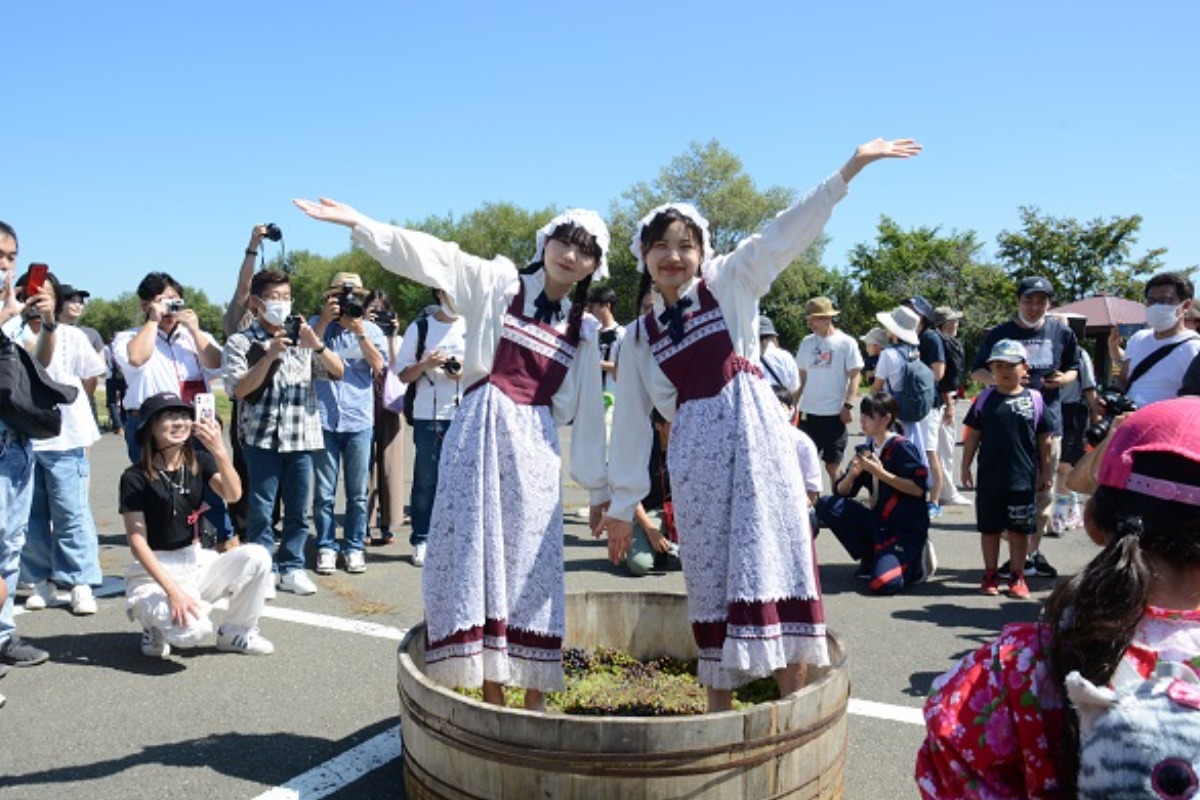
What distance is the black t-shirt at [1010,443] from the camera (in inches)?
234

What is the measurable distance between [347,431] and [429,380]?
2.19ft

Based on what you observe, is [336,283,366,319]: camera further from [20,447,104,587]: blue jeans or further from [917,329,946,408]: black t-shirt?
[917,329,946,408]: black t-shirt

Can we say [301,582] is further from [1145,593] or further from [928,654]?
[1145,593]

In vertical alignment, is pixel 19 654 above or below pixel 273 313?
below

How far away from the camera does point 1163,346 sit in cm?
577

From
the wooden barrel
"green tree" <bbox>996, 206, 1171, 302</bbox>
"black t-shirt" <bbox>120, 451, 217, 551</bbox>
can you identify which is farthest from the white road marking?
"green tree" <bbox>996, 206, 1171, 302</bbox>

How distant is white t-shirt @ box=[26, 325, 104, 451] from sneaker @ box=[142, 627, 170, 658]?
4.70ft

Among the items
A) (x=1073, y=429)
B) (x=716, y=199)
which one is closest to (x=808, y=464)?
(x=1073, y=429)

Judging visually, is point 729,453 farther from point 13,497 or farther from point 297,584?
point 13,497

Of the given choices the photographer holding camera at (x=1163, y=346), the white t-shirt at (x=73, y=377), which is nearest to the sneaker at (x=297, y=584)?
the white t-shirt at (x=73, y=377)

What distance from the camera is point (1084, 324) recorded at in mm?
17312

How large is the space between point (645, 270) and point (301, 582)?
12.1 feet

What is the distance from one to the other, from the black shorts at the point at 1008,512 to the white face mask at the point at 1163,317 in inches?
49.7

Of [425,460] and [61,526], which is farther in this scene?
[425,460]
